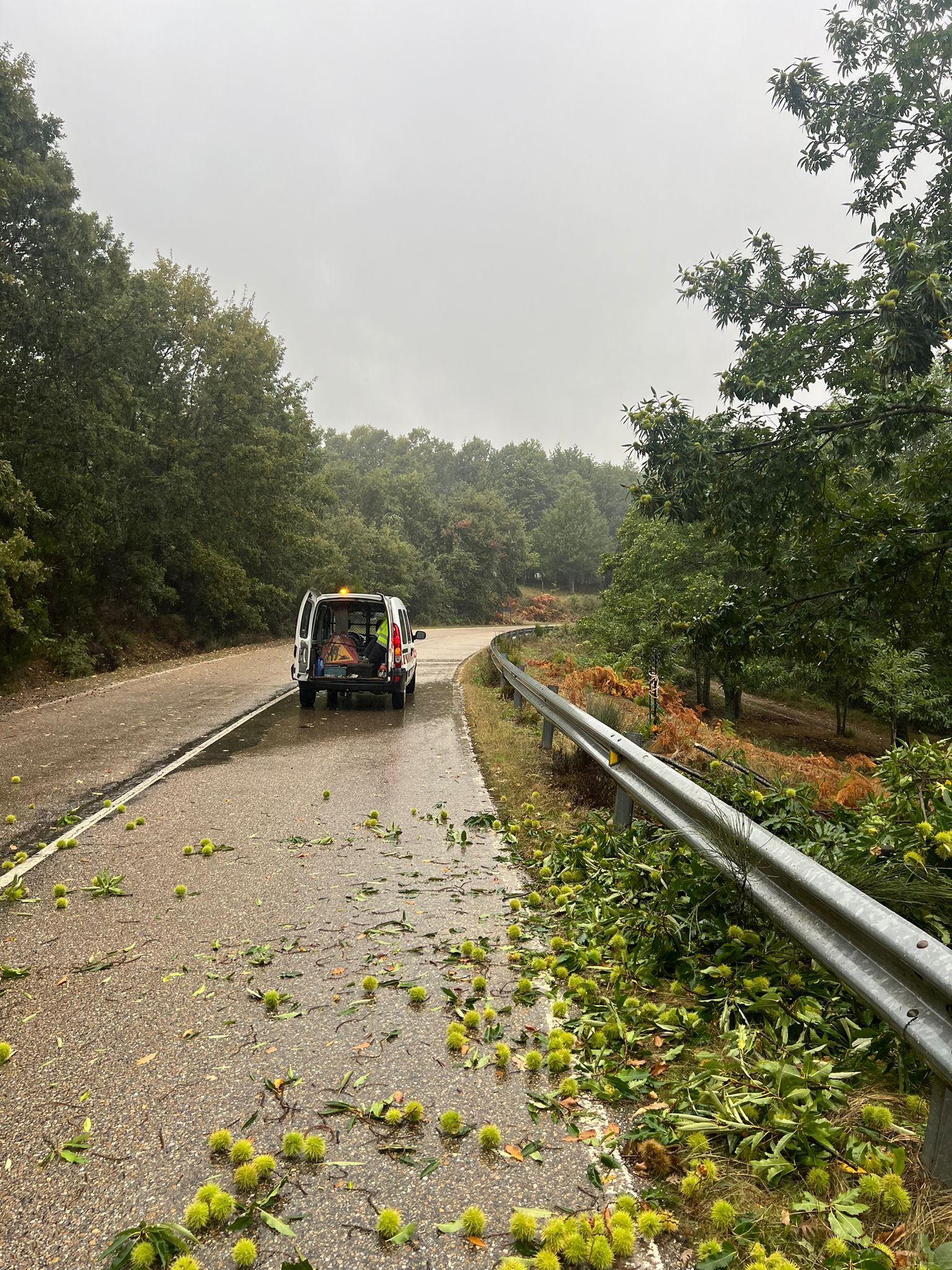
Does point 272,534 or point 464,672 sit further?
point 272,534

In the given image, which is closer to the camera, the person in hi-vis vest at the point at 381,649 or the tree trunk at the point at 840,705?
the person in hi-vis vest at the point at 381,649

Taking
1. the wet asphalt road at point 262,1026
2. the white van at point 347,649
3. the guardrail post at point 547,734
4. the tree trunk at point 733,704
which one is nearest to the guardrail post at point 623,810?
the wet asphalt road at point 262,1026

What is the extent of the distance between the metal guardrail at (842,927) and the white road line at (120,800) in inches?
168

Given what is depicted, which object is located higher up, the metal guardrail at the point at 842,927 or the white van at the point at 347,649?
the white van at the point at 347,649

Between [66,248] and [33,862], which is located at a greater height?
[66,248]

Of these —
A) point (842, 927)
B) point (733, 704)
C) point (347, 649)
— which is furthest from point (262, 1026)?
point (733, 704)

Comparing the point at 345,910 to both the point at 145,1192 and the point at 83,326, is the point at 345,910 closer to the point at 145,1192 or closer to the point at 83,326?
the point at 145,1192

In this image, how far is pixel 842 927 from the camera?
2.73 metres

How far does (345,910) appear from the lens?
456 centimetres

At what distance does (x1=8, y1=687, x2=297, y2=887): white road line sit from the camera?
5.20 meters

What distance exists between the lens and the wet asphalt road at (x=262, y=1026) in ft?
7.23

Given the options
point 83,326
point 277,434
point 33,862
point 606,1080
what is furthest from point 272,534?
point 606,1080

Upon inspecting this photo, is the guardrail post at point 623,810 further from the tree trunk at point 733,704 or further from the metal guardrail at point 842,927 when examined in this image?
the tree trunk at point 733,704

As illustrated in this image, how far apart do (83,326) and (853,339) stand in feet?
56.4
